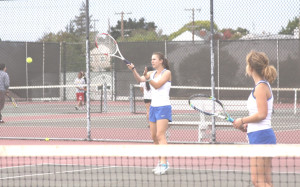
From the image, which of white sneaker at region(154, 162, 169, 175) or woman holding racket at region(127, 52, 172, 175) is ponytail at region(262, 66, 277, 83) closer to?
woman holding racket at region(127, 52, 172, 175)

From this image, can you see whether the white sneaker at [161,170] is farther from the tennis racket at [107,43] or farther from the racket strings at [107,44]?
the racket strings at [107,44]

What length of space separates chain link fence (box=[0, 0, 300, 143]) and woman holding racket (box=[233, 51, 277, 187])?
18.2 ft

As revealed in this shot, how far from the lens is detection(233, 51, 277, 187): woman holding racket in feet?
17.9

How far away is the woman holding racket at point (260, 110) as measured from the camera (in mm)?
5461

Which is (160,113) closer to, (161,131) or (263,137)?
(161,131)

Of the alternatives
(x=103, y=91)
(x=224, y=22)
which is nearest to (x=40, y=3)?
(x=224, y=22)

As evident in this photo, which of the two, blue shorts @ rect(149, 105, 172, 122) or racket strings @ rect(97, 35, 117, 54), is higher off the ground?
racket strings @ rect(97, 35, 117, 54)

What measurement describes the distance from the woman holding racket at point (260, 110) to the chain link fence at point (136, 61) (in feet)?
18.2

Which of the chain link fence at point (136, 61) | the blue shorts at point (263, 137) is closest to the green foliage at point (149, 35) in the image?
the chain link fence at point (136, 61)

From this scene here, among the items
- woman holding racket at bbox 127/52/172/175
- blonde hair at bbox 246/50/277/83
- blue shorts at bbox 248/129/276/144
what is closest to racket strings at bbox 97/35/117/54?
woman holding racket at bbox 127/52/172/175

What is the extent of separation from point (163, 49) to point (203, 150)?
1542cm

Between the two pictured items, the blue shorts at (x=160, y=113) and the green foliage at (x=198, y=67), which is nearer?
the blue shorts at (x=160, y=113)

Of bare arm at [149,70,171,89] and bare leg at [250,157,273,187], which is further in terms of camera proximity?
bare arm at [149,70,171,89]

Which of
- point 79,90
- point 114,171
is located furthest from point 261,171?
point 79,90
